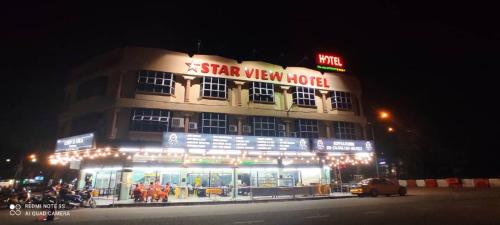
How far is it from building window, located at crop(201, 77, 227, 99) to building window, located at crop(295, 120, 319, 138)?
8210 millimetres

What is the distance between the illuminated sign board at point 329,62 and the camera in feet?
105

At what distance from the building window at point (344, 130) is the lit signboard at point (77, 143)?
22.7 metres

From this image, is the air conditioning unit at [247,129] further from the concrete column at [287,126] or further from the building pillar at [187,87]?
the building pillar at [187,87]

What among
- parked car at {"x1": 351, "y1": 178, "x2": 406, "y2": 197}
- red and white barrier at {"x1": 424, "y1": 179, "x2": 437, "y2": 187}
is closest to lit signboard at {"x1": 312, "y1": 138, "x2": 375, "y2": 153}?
parked car at {"x1": 351, "y1": 178, "x2": 406, "y2": 197}

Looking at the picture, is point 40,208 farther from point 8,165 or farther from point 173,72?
point 8,165

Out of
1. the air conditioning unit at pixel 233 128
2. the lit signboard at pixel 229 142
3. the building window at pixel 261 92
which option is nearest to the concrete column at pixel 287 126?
the building window at pixel 261 92

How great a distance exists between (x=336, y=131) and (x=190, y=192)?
1620 cm

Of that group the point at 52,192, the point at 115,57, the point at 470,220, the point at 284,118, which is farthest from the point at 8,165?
the point at 470,220

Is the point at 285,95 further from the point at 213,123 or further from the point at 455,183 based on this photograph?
the point at 455,183

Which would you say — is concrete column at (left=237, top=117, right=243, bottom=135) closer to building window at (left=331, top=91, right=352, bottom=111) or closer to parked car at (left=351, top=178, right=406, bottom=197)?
building window at (left=331, top=91, right=352, bottom=111)

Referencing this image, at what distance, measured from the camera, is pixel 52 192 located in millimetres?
15484

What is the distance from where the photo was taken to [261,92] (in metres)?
29.1

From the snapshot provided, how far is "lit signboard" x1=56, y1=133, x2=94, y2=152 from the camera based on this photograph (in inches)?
877

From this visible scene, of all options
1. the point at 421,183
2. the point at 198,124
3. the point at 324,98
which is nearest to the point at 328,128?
the point at 324,98
